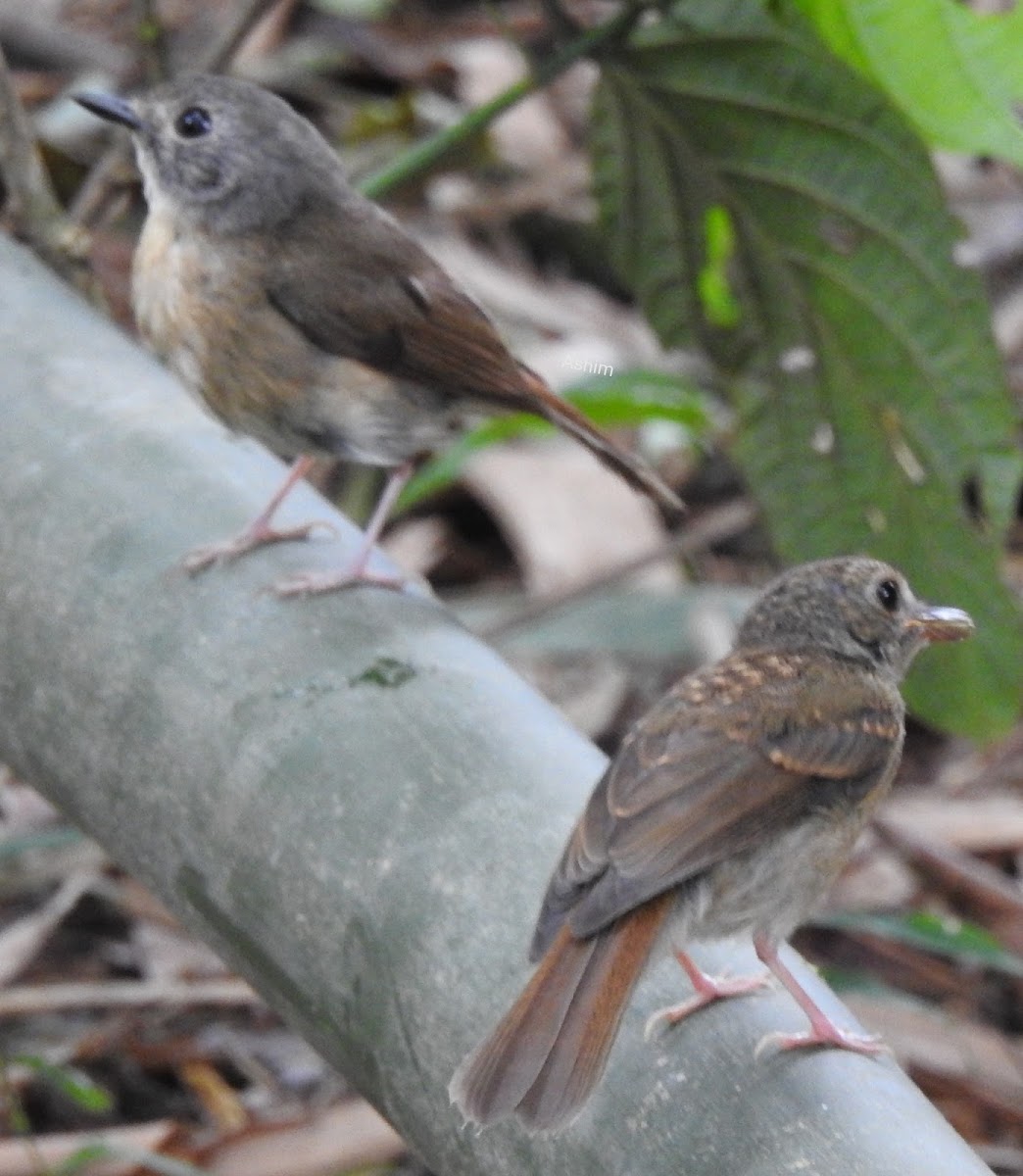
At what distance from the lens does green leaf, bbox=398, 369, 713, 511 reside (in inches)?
190

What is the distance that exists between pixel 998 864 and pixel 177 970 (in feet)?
6.39

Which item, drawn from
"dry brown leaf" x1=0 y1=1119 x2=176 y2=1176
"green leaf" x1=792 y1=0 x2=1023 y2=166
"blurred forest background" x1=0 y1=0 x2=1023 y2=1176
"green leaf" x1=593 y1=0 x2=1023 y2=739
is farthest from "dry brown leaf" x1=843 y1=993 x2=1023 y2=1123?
"green leaf" x1=792 y1=0 x2=1023 y2=166

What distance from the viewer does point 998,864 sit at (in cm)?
Answer: 524

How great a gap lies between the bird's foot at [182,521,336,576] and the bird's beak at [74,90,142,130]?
940 mm

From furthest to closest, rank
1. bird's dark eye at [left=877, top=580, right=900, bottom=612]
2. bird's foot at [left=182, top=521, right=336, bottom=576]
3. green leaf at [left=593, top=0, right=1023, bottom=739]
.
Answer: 1. green leaf at [left=593, top=0, right=1023, bottom=739]
2. bird's dark eye at [left=877, top=580, right=900, bottom=612]
3. bird's foot at [left=182, top=521, right=336, bottom=576]

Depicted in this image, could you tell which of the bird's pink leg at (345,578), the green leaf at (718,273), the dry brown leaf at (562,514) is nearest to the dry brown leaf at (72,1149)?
the bird's pink leg at (345,578)

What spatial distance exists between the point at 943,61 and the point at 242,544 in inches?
59.5

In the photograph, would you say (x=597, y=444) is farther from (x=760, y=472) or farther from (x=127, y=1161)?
(x=127, y=1161)

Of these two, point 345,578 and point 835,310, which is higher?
point 835,310

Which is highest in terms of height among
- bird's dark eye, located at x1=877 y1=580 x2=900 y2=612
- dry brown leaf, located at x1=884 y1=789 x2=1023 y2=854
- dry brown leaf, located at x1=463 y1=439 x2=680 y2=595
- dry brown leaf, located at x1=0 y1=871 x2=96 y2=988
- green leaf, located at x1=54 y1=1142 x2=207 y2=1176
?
bird's dark eye, located at x1=877 y1=580 x2=900 y2=612

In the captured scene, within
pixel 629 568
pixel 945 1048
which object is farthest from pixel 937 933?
pixel 629 568

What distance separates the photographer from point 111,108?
4027mm

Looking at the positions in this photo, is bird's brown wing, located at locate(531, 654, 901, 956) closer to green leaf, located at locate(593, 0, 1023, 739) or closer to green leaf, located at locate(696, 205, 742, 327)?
green leaf, located at locate(593, 0, 1023, 739)

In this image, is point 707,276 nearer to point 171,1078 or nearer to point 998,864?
point 998,864
